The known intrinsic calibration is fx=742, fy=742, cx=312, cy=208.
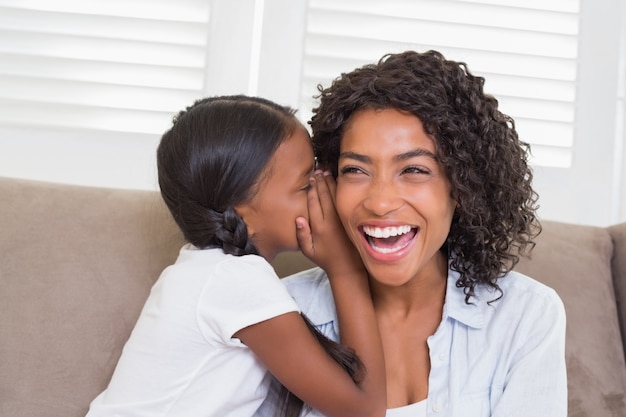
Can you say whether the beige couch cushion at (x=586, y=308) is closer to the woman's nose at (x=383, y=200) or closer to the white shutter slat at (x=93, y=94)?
the woman's nose at (x=383, y=200)

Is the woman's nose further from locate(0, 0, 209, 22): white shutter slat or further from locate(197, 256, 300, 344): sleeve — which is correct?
locate(0, 0, 209, 22): white shutter slat

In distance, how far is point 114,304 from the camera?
170cm

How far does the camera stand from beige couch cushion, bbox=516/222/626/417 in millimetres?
1712

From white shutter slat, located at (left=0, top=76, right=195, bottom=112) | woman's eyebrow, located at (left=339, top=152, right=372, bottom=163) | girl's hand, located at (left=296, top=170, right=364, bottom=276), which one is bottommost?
girl's hand, located at (left=296, top=170, right=364, bottom=276)

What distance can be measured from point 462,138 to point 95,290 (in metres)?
0.89

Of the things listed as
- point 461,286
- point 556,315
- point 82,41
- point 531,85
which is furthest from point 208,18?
point 556,315

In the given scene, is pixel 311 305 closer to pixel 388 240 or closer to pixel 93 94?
pixel 388 240

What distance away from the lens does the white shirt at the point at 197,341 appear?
1357mm

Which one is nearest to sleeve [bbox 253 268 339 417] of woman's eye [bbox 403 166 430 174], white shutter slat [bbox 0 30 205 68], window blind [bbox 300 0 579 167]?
woman's eye [bbox 403 166 430 174]

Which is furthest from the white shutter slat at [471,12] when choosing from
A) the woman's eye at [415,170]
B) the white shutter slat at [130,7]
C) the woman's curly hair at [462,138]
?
the woman's eye at [415,170]

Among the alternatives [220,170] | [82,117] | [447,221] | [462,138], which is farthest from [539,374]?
[82,117]

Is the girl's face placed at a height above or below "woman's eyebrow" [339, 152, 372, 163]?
below

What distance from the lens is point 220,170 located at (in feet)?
4.73

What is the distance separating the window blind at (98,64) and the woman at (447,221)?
32.6 inches
